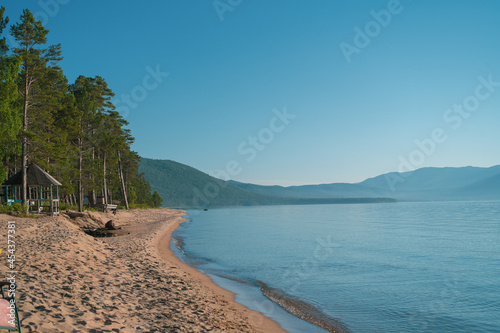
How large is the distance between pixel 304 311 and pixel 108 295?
5.48 metres

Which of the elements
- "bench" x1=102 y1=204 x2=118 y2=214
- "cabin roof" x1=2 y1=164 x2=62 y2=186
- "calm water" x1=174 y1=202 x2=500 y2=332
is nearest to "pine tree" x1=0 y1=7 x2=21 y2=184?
"cabin roof" x1=2 y1=164 x2=62 y2=186

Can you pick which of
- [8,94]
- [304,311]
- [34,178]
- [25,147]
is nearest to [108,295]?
[304,311]

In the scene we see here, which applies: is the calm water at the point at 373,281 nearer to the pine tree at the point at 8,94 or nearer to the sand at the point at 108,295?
the sand at the point at 108,295

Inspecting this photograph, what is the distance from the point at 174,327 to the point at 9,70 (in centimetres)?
1985

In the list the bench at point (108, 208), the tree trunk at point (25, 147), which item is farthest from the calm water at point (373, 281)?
the bench at point (108, 208)

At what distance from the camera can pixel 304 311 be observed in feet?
33.4

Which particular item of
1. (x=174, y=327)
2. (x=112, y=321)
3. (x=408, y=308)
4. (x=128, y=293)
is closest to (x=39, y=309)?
(x=112, y=321)

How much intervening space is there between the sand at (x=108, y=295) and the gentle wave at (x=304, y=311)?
1.26 meters

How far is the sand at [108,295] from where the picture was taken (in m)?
6.34

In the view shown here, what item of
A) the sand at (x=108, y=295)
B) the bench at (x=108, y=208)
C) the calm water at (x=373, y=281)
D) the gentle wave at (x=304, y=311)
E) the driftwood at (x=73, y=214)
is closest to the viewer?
the sand at (x=108, y=295)

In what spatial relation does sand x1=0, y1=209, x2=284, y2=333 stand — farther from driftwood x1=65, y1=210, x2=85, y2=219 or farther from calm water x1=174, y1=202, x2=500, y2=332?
driftwood x1=65, y1=210, x2=85, y2=219

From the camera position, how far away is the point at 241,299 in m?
11.1

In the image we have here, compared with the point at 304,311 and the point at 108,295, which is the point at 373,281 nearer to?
the point at 304,311

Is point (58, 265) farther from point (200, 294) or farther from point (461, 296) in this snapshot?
point (461, 296)
